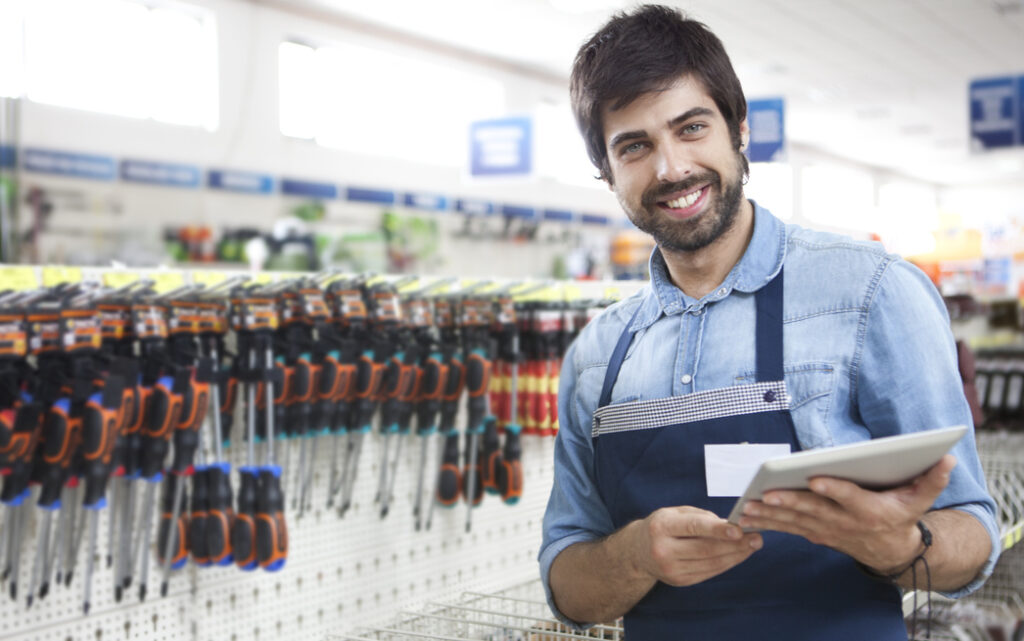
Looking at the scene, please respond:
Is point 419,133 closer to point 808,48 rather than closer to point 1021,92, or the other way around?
point 808,48

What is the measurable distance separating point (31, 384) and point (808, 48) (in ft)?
34.8

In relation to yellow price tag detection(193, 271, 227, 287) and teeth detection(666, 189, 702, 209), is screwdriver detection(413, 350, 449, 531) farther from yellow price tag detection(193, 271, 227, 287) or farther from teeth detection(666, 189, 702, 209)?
teeth detection(666, 189, 702, 209)

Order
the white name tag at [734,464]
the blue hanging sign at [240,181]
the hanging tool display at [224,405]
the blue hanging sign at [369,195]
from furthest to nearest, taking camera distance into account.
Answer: the blue hanging sign at [369,195], the blue hanging sign at [240,181], the hanging tool display at [224,405], the white name tag at [734,464]

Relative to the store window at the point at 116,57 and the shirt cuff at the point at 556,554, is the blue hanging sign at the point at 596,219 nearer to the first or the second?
the store window at the point at 116,57

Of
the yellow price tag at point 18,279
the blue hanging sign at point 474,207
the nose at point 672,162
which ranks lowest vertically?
the yellow price tag at point 18,279

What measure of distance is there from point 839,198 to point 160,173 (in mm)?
15606

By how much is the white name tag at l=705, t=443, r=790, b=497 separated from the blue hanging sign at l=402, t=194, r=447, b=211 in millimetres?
9334

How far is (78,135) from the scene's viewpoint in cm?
772

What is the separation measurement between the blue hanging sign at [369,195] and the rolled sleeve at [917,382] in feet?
29.3

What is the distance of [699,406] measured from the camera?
1405 millimetres

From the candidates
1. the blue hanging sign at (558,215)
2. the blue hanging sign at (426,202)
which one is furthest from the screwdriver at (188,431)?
the blue hanging sign at (558,215)

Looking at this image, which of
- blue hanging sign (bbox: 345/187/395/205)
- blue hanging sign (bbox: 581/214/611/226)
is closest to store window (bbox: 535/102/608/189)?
blue hanging sign (bbox: 581/214/611/226)

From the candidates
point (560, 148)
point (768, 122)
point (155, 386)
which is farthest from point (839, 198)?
point (155, 386)

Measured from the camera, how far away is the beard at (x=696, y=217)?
145 cm
